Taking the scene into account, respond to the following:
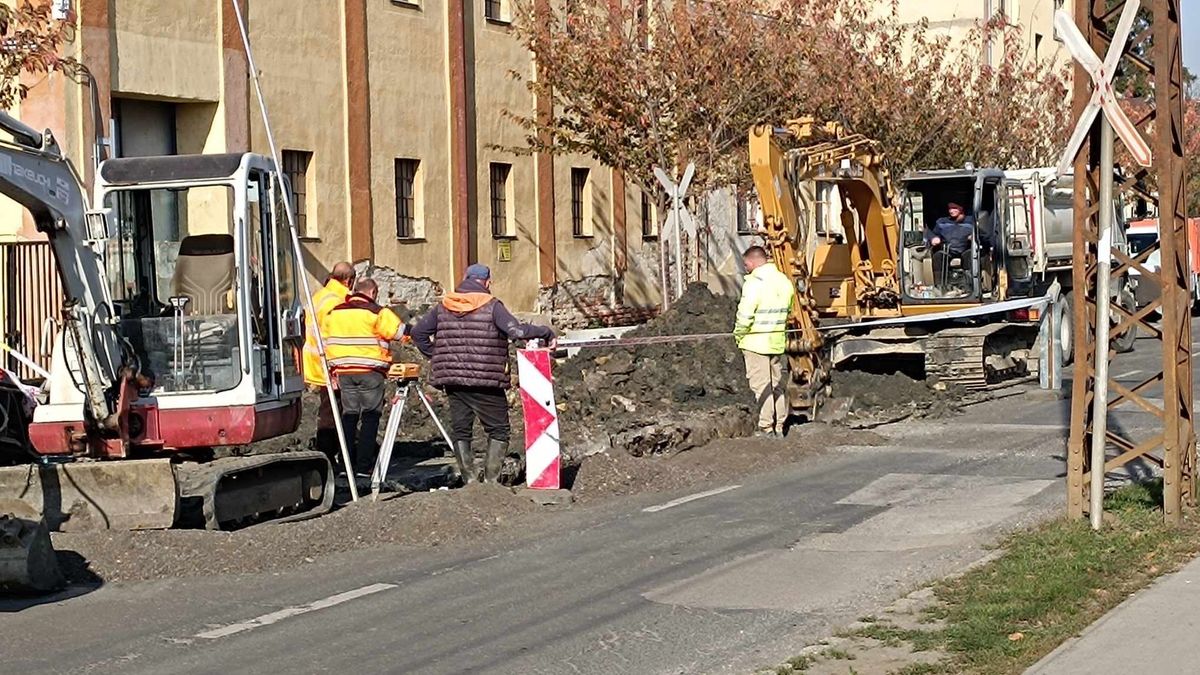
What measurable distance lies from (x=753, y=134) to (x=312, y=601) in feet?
34.7

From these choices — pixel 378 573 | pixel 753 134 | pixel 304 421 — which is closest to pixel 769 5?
pixel 753 134

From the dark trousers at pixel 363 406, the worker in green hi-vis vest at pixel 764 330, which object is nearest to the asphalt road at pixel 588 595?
the dark trousers at pixel 363 406

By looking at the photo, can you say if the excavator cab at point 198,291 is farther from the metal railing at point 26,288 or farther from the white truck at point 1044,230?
the white truck at point 1044,230

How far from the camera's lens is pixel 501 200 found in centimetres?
3111

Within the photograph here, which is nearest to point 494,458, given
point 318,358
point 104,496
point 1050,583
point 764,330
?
point 318,358

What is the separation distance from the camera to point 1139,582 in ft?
30.0

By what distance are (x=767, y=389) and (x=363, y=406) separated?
441 centimetres

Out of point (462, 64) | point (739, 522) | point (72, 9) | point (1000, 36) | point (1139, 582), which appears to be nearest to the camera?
point (1139, 582)

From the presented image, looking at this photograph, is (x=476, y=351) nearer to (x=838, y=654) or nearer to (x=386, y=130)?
(x=838, y=654)

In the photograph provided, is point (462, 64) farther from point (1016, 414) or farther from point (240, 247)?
point (240, 247)

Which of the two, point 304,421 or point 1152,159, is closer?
point 1152,159

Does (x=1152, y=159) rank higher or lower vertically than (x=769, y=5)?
lower

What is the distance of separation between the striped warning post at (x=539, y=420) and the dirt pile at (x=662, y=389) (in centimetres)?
212

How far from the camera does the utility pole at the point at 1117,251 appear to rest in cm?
1035
